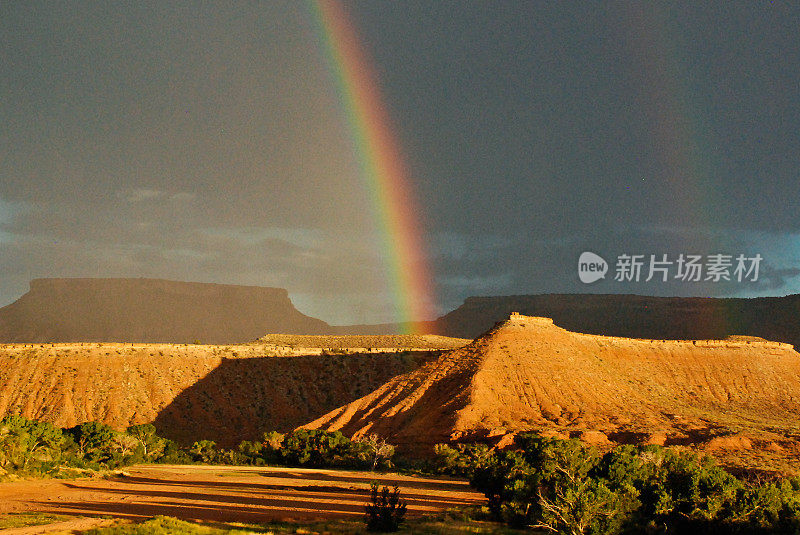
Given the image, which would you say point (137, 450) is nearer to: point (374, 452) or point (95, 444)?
point (95, 444)

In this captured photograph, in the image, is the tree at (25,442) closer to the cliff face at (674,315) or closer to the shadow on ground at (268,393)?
the shadow on ground at (268,393)

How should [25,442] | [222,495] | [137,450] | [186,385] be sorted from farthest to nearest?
[186,385] < [137,450] < [25,442] < [222,495]

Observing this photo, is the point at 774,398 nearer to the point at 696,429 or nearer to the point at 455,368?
the point at 696,429

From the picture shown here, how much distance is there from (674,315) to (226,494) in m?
143

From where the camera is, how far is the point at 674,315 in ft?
546

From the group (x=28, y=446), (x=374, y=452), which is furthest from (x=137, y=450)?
(x=374, y=452)

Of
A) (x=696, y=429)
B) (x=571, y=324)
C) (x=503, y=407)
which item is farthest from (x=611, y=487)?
(x=571, y=324)

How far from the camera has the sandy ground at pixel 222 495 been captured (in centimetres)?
3500

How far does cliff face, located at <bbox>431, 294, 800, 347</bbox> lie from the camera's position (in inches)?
5969

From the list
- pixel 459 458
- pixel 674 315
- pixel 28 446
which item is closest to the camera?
pixel 28 446

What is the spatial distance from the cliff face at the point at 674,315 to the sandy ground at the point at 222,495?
376 ft

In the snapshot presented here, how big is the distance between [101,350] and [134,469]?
38.9m

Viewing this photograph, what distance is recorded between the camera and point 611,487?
1308 inches

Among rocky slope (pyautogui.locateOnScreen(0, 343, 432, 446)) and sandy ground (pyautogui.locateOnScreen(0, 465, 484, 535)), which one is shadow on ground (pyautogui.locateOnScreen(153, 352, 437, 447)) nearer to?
rocky slope (pyautogui.locateOnScreen(0, 343, 432, 446))
